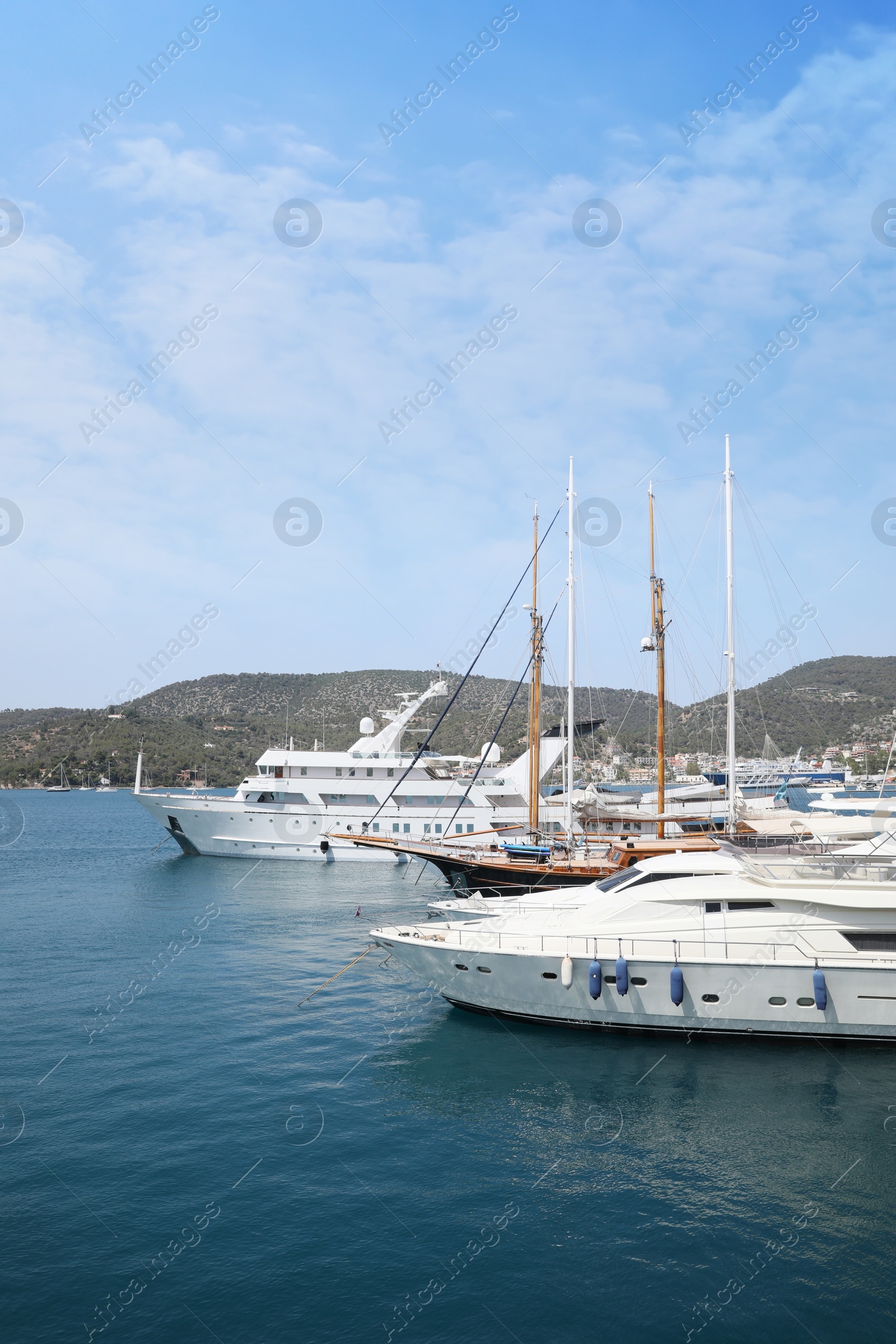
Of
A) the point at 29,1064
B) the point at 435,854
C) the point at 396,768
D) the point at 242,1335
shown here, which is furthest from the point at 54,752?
the point at 242,1335

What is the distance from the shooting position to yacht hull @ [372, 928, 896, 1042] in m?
15.8

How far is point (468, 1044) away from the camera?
16.7 meters

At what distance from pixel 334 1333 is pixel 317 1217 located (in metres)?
2.07

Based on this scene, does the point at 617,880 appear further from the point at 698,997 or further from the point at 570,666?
the point at 570,666

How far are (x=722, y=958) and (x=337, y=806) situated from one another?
33547 mm

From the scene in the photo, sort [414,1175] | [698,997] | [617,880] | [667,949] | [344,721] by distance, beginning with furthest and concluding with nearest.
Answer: [344,721]
[617,880]
[667,949]
[698,997]
[414,1175]

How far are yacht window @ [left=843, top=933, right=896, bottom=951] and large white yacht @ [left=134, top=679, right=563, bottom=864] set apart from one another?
29585mm

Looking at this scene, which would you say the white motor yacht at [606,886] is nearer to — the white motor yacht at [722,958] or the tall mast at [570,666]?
the white motor yacht at [722,958]

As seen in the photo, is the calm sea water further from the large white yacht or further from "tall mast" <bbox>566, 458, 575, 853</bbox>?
the large white yacht

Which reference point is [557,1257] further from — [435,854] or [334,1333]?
[435,854]

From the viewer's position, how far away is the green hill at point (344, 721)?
121m

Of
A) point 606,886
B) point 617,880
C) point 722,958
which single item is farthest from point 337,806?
point 722,958

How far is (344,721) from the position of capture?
134 metres

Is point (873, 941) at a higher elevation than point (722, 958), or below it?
higher
